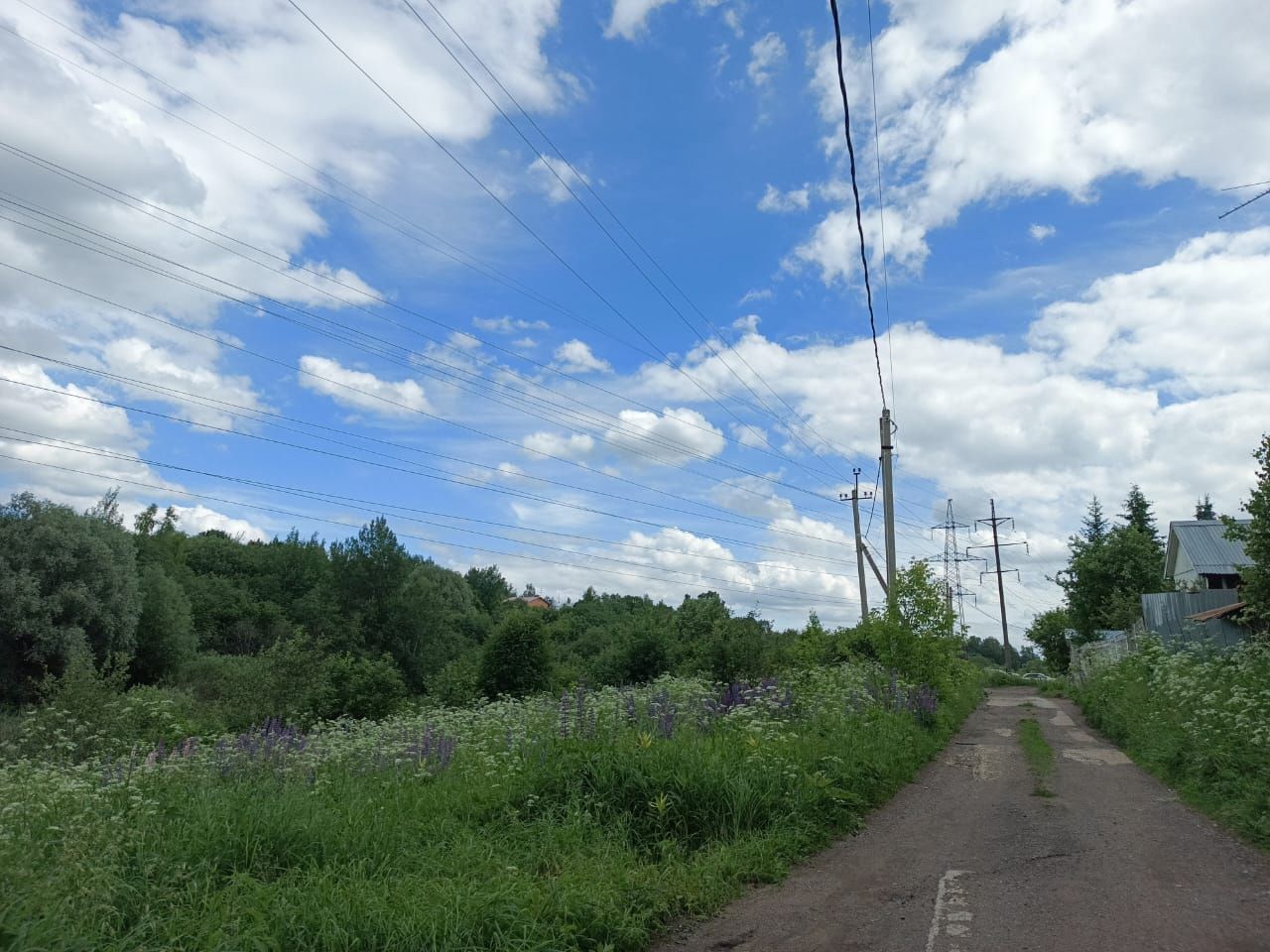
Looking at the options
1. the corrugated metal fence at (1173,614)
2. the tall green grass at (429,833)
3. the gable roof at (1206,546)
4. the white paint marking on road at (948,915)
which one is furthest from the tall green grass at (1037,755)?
the gable roof at (1206,546)

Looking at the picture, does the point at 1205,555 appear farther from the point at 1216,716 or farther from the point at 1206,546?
the point at 1216,716

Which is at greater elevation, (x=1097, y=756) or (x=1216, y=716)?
(x=1216, y=716)

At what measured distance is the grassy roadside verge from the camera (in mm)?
8484

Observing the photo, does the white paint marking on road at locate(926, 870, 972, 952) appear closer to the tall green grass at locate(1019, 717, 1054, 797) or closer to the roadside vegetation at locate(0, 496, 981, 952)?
the roadside vegetation at locate(0, 496, 981, 952)

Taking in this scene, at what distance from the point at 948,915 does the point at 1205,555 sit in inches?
1615

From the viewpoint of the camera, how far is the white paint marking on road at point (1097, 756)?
13422 mm

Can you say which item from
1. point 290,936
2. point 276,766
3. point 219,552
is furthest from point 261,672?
point 219,552

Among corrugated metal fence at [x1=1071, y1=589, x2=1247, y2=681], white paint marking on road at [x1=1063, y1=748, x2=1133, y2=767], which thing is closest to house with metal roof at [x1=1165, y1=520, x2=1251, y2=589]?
corrugated metal fence at [x1=1071, y1=589, x2=1247, y2=681]

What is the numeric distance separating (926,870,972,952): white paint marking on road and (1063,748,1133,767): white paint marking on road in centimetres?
855

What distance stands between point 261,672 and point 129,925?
73.8 feet

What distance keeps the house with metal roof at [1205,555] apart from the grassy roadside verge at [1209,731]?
2371cm

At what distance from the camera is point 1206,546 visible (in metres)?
39.3

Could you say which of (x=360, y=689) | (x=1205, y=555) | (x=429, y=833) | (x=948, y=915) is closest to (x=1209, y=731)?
(x=948, y=915)

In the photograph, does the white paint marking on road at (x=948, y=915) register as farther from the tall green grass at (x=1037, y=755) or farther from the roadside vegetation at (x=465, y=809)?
the tall green grass at (x=1037, y=755)
